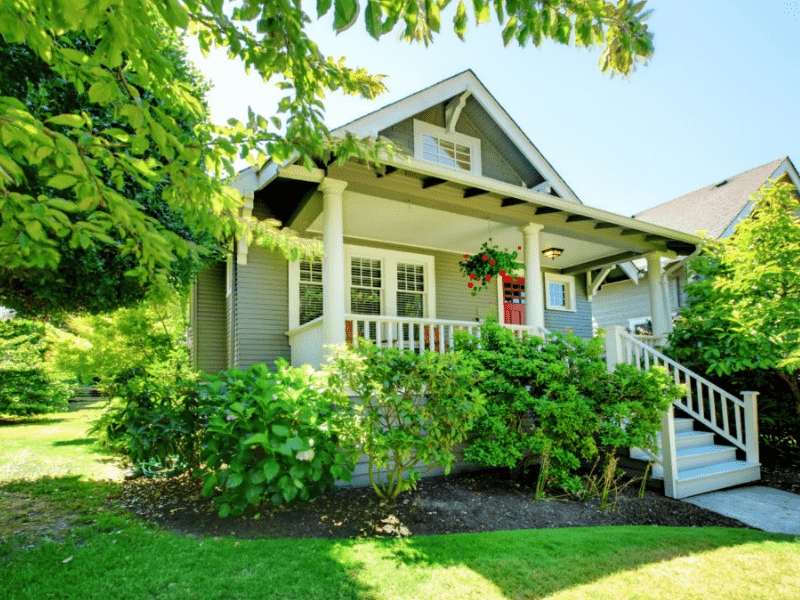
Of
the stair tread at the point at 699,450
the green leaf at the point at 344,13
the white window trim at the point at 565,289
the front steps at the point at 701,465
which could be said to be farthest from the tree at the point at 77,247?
the white window trim at the point at 565,289

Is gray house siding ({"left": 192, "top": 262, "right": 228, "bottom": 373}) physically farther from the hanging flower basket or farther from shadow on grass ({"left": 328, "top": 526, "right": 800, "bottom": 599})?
shadow on grass ({"left": 328, "top": 526, "right": 800, "bottom": 599})

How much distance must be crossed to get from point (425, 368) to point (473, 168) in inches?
240

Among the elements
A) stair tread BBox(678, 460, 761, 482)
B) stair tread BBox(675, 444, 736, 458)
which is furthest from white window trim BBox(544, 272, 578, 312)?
stair tread BBox(678, 460, 761, 482)

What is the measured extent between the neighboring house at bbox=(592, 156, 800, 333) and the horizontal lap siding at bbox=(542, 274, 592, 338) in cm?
169

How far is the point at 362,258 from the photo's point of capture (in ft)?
28.2

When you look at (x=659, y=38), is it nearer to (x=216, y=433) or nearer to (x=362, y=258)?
(x=216, y=433)

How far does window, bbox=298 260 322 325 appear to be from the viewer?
792 centimetres

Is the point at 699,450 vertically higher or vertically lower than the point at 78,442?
higher

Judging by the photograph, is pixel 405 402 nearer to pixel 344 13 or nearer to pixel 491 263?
pixel 344 13

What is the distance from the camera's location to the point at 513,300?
428 inches

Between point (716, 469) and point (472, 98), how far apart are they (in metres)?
7.15

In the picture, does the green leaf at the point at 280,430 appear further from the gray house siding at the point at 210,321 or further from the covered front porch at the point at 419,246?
the gray house siding at the point at 210,321

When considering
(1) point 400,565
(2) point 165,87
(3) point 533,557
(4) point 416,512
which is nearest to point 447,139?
(4) point 416,512

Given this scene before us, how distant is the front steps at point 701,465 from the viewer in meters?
5.29
